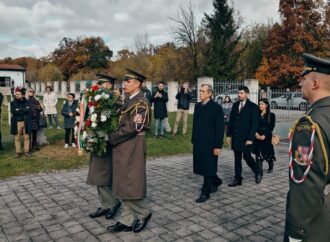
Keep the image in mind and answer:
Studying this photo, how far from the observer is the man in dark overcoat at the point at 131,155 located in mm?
4383

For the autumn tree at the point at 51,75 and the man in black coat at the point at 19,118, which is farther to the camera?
the autumn tree at the point at 51,75

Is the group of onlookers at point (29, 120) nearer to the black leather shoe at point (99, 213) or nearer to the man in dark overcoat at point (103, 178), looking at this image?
the black leather shoe at point (99, 213)

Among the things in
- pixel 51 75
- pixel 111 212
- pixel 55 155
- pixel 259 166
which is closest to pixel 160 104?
pixel 55 155

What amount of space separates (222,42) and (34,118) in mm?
29506

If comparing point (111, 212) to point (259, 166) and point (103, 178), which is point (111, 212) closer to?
point (103, 178)

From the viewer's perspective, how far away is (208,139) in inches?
233

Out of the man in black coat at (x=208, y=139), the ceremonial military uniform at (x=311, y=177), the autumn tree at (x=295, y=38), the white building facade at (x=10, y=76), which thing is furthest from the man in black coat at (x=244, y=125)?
the white building facade at (x=10, y=76)

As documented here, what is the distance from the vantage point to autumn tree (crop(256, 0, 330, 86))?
33719 mm

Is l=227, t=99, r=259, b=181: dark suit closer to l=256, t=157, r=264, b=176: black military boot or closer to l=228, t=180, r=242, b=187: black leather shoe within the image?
l=228, t=180, r=242, b=187: black leather shoe

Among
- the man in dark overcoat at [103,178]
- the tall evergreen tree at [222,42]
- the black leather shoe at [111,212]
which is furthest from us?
the tall evergreen tree at [222,42]

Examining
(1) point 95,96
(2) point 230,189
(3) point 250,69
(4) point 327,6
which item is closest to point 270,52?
(3) point 250,69

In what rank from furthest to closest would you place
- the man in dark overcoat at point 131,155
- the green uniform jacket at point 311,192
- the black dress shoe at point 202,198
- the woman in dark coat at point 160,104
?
the woman in dark coat at point 160,104 < the black dress shoe at point 202,198 < the man in dark overcoat at point 131,155 < the green uniform jacket at point 311,192

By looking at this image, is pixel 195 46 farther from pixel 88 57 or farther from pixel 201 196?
pixel 201 196

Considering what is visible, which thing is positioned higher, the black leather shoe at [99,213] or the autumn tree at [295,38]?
the autumn tree at [295,38]
